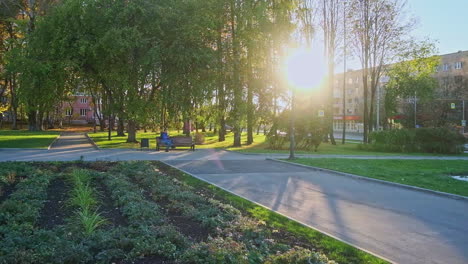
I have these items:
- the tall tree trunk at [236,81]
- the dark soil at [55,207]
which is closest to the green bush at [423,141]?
the tall tree trunk at [236,81]

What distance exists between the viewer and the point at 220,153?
916 inches

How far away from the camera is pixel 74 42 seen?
84.2ft

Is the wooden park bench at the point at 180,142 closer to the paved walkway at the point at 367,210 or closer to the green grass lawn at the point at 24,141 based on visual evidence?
the green grass lawn at the point at 24,141

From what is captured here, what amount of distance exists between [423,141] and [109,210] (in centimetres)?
2648

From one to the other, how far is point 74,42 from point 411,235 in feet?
79.1

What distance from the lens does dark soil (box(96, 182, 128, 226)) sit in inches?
265

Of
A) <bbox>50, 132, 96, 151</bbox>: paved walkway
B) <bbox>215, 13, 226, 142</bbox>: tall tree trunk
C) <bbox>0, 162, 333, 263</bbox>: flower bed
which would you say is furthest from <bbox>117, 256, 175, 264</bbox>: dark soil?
<bbox>215, 13, 226, 142</bbox>: tall tree trunk

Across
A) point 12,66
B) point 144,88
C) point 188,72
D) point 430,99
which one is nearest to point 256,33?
point 188,72

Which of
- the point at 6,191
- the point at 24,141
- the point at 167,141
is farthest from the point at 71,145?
the point at 6,191

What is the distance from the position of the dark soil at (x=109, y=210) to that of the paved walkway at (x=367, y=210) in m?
3.21

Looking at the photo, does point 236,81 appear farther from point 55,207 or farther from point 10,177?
point 55,207

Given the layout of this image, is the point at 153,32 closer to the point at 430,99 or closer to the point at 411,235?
the point at 411,235

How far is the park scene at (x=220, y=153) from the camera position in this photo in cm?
581

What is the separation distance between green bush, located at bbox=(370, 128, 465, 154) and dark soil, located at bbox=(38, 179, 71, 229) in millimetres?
24026
